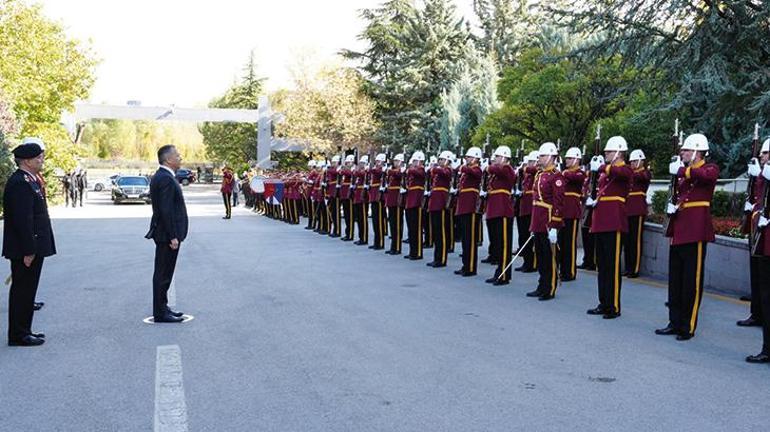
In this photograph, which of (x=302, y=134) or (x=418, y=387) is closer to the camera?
(x=418, y=387)

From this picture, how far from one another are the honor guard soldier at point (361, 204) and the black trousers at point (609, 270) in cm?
859

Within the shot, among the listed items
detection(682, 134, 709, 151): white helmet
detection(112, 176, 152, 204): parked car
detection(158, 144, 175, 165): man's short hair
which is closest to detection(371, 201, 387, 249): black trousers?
detection(158, 144, 175, 165): man's short hair

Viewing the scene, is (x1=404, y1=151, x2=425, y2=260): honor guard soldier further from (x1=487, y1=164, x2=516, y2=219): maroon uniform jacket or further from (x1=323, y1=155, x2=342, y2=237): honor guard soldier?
(x1=323, y1=155, x2=342, y2=237): honor guard soldier

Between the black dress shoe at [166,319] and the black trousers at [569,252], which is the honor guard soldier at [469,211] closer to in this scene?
the black trousers at [569,252]

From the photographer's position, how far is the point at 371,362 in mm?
6215

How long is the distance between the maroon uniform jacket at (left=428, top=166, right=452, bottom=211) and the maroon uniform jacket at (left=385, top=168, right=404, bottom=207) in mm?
1841

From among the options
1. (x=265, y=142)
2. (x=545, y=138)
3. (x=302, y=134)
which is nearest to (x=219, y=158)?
(x=265, y=142)

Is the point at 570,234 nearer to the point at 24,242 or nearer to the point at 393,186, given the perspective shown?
the point at 393,186

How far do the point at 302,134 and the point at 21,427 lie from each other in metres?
43.8

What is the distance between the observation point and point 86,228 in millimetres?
20359

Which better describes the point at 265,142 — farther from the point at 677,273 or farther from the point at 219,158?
the point at 677,273

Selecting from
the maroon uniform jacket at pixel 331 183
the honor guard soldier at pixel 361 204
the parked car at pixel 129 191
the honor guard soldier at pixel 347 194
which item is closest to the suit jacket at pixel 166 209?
the honor guard soldier at pixel 361 204

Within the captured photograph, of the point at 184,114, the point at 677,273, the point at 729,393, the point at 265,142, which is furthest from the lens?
the point at 265,142

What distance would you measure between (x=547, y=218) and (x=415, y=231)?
177 inches
